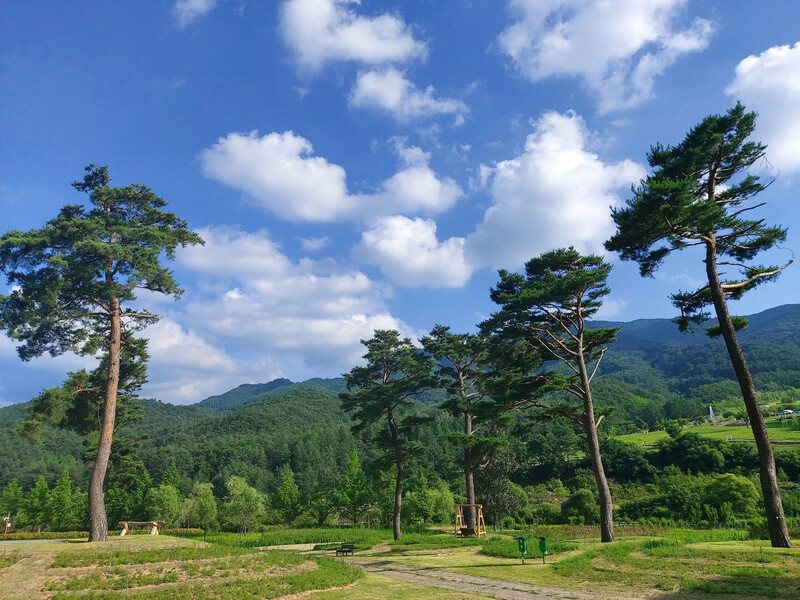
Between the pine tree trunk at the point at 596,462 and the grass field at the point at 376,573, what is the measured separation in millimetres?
1721

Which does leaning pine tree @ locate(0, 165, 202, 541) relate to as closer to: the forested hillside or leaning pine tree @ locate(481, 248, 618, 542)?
the forested hillside

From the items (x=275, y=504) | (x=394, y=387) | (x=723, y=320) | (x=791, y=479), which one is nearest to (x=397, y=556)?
(x=394, y=387)

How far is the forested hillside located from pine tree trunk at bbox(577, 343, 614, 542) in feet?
5.07

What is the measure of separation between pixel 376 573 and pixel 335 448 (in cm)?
8585

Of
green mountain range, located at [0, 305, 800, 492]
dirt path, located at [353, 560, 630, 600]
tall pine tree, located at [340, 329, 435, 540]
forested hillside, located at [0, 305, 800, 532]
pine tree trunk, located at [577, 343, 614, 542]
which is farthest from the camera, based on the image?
green mountain range, located at [0, 305, 800, 492]

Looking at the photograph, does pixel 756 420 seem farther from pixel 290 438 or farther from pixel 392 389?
pixel 290 438

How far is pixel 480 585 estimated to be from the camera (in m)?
12.8

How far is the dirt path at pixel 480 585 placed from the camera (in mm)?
10992

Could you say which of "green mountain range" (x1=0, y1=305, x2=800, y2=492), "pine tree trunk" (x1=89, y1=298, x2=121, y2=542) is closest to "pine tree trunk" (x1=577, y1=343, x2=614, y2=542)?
"pine tree trunk" (x1=89, y1=298, x2=121, y2=542)

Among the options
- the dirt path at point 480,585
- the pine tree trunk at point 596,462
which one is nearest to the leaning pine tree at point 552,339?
the pine tree trunk at point 596,462

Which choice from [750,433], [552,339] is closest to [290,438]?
[750,433]

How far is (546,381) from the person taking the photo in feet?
68.0

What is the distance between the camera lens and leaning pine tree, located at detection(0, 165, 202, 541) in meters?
19.0

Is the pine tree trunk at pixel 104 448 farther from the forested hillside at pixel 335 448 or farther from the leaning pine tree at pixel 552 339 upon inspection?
the leaning pine tree at pixel 552 339
